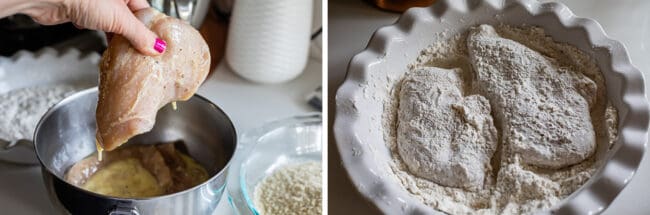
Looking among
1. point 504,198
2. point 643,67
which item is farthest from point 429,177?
point 643,67

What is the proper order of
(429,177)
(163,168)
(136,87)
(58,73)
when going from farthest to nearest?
1. (58,73)
2. (163,168)
3. (429,177)
4. (136,87)

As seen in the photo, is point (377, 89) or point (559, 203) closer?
point (559, 203)

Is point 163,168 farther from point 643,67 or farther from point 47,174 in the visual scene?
point 643,67

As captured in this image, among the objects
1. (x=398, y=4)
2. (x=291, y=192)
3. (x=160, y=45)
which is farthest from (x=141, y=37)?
(x=398, y=4)

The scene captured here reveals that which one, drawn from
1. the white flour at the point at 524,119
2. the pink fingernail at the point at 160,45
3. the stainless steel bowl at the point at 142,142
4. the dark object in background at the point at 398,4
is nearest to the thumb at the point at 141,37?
→ the pink fingernail at the point at 160,45

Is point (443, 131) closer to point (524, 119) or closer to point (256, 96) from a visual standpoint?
point (524, 119)

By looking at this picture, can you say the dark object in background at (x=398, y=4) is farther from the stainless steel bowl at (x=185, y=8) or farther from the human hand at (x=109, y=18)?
the human hand at (x=109, y=18)

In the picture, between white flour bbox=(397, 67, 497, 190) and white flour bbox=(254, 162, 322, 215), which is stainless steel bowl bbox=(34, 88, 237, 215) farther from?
white flour bbox=(397, 67, 497, 190)
